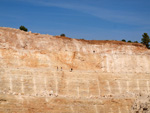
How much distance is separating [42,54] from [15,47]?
3.32m

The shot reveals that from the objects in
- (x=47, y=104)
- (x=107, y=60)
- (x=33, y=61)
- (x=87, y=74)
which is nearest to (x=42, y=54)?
(x=33, y=61)

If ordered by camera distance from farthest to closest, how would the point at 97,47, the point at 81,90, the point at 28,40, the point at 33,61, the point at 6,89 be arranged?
1. the point at 97,47
2. the point at 28,40
3. the point at 33,61
4. the point at 81,90
5. the point at 6,89

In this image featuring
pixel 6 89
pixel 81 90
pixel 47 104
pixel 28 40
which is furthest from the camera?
pixel 28 40

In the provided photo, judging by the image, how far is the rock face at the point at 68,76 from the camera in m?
19.6

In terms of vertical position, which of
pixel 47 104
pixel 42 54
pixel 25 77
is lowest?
pixel 47 104

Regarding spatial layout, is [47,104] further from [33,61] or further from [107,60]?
[107,60]

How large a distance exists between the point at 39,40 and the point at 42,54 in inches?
166

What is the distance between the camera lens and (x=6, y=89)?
23469mm

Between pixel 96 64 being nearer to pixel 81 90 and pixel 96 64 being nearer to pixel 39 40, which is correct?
pixel 81 90

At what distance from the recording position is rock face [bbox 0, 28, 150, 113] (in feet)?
64.3

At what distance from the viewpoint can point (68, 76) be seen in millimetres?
25938

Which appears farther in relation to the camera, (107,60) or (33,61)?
(107,60)

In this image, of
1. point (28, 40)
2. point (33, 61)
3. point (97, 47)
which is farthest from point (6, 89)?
point (97, 47)

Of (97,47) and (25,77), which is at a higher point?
(97,47)
